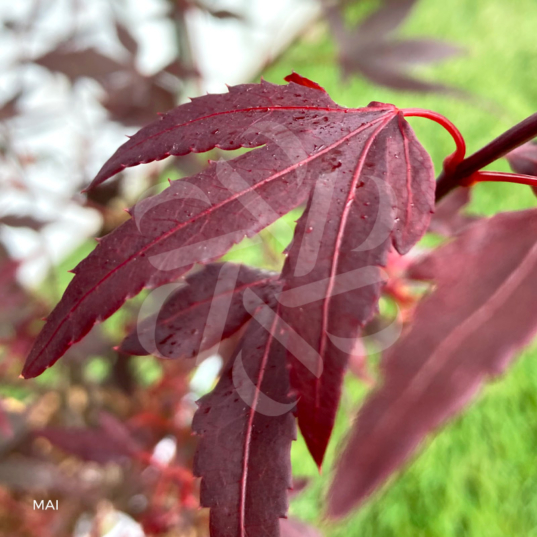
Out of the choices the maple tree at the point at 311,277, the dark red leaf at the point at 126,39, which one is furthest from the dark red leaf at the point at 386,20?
the maple tree at the point at 311,277

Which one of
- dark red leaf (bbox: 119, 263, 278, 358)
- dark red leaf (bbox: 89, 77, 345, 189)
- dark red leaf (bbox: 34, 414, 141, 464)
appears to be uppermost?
dark red leaf (bbox: 89, 77, 345, 189)

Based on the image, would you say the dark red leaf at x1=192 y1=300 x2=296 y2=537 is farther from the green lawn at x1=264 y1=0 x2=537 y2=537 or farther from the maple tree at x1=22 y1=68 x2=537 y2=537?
the green lawn at x1=264 y1=0 x2=537 y2=537

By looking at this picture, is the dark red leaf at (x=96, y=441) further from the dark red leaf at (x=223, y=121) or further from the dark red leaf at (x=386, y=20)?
the dark red leaf at (x=386, y=20)

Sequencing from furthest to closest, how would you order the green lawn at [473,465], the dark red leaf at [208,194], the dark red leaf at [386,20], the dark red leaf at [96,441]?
the green lawn at [473,465] < the dark red leaf at [386,20] < the dark red leaf at [96,441] < the dark red leaf at [208,194]

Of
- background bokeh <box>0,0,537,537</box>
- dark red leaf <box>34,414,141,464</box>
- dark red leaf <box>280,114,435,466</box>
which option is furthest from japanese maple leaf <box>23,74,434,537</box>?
dark red leaf <box>34,414,141,464</box>

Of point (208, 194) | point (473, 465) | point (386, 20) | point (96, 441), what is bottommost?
point (473, 465)

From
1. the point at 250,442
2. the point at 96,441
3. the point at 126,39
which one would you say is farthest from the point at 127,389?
the point at 250,442

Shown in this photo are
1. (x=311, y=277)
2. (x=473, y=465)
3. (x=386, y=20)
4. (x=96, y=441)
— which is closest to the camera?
(x=311, y=277)

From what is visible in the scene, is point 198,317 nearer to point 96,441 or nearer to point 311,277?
point 311,277

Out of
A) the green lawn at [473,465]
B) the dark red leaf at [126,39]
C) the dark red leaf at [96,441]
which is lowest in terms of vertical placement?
the green lawn at [473,465]
